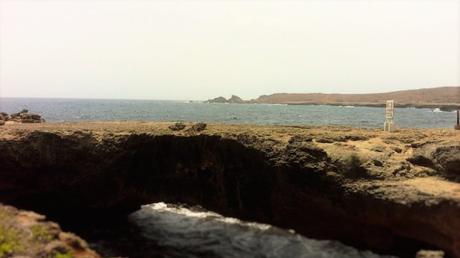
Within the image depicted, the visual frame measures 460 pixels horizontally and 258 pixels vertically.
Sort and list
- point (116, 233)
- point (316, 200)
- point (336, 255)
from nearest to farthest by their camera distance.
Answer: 1. point (316, 200)
2. point (336, 255)
3. point (116, 233)

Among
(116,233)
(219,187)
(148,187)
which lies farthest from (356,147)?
(116,233)

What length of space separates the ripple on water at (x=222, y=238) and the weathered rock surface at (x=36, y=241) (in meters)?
7.96

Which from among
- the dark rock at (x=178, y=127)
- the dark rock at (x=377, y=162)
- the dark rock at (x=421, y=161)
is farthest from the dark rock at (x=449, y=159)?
the dark rock at (x=178, y=127)

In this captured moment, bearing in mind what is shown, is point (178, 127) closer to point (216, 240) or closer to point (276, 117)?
point (216, 240)

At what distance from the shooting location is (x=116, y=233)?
18.0 m

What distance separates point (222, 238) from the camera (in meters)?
17.2

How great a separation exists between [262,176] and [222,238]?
11.1 ft

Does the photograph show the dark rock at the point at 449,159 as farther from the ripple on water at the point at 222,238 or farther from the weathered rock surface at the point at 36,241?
the weathered rock surface at the point at 36,241

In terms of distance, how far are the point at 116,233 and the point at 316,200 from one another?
8.03 metres

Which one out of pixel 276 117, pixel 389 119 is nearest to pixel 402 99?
pixel 276 117

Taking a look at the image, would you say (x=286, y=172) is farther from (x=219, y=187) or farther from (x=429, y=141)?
(x=429, y=141)

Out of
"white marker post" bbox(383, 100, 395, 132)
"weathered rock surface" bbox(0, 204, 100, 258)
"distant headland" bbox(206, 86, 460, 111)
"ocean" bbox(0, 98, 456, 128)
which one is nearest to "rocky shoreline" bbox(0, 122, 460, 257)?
"white marker post" bbox(383, 100, 395, 132)

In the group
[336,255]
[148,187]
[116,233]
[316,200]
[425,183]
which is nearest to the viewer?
[425,183]

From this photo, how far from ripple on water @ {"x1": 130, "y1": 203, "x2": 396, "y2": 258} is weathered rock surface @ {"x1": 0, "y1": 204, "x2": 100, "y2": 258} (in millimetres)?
7963
